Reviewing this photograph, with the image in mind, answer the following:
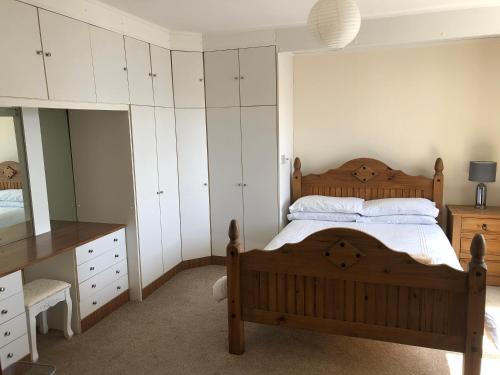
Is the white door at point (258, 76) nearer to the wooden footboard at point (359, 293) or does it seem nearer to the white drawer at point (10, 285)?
the wooden footboard at point (359, 293)

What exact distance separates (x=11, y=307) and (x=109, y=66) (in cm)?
186

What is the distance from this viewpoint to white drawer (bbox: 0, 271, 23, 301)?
246 cm

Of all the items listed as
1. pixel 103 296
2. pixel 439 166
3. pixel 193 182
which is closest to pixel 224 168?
pixel 193 182

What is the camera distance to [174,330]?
3.15 m

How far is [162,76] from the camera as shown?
A: 3918mm

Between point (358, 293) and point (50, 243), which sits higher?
point (50, 243)

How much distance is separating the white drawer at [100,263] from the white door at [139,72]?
1.28m

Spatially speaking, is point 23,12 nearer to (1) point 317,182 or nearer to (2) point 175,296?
(2) point 175,296

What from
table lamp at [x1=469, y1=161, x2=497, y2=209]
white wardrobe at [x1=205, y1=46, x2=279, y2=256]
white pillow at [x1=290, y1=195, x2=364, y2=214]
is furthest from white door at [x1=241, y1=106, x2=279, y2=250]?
table lamp at [x1=469, y1=161, x2=497, y2=209]

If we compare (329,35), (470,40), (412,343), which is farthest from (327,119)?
(412,343)

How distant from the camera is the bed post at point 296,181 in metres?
4.40

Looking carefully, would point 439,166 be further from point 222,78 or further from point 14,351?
point 14,351

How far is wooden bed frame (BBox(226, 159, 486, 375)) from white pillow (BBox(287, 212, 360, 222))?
154cm

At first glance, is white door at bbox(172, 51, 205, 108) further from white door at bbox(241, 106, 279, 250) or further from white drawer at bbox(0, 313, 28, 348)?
white drawer at bbox(0, 313, 28, 348)
